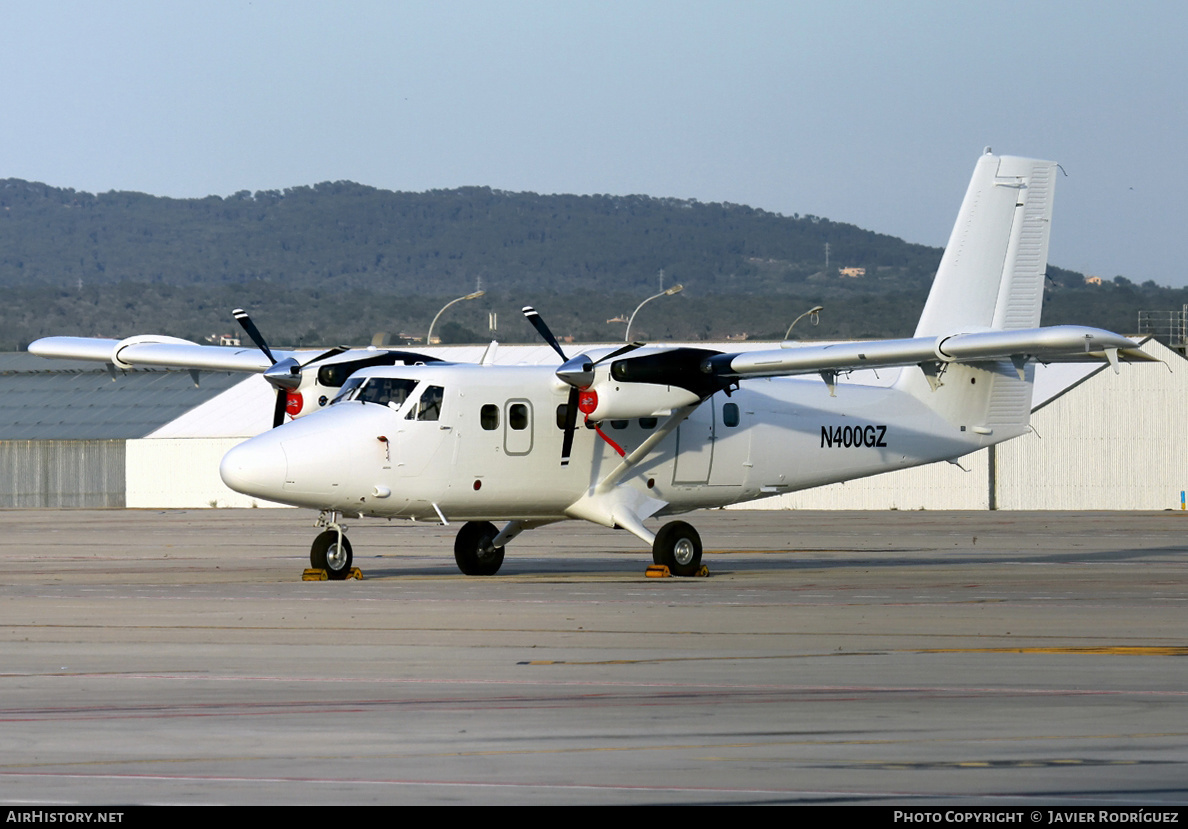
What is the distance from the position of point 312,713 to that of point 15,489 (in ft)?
216

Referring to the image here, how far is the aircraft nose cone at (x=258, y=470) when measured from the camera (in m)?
21.3

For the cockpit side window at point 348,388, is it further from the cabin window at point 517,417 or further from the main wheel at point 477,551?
the main wheel at point 477,551

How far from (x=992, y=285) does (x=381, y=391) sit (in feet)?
38.3

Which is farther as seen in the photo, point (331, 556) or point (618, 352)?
point (618, 352)

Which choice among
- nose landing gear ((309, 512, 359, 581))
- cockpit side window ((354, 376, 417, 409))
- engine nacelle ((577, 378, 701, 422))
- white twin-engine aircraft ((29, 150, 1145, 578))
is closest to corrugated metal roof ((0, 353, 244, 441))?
white twin-engine aircraft ((29, 150, 1145, 578))

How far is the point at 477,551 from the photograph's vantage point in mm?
24812

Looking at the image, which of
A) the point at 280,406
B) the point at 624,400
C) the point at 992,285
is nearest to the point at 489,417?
the point at 624,400

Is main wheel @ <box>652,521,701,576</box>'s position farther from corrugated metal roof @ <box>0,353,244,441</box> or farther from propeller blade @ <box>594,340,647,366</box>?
corrugated metal roof @ <box>0,353,244,441</box>

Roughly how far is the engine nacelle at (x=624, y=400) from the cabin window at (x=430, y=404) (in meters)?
2.25

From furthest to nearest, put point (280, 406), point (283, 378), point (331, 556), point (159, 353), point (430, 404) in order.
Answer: point (159, 353), point (280, 406), point (283, 378), point (430, 404), point (331, 556)

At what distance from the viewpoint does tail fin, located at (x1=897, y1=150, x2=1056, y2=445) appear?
2689 centimetres

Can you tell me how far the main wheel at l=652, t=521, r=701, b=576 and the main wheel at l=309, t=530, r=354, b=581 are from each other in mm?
4964

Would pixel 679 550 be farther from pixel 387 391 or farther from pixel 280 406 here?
pixel 280 406

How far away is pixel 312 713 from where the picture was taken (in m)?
10.4
